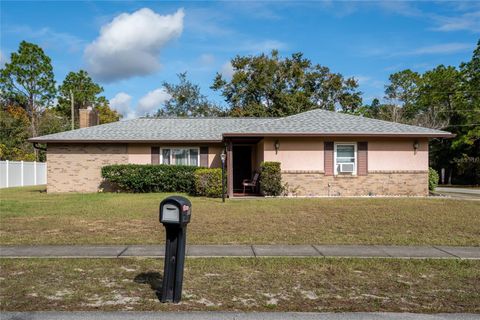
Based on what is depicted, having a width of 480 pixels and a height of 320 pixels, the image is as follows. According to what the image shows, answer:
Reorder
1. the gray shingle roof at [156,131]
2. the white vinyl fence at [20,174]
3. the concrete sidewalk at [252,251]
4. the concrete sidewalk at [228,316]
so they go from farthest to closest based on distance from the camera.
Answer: the white vinyl fence at [20,174]
the gray shingle roof at [156,131]
the concrete sidewalk at [252,251]
the concrete sidewalk at [228,316]

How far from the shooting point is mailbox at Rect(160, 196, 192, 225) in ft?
17.1

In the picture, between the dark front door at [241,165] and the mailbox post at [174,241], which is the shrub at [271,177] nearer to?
the dark front door at [241,165]

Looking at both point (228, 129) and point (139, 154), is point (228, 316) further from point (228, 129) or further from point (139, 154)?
point (228, 129)

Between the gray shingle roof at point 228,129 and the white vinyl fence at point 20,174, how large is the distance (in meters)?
6.52

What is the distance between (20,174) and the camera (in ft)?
97.8

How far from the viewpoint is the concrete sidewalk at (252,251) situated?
7703mm

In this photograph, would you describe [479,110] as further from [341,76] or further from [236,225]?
[236,225]

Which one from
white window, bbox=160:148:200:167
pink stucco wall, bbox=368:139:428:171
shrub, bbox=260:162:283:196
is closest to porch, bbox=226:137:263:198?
white window, bbox=160:148:200:167

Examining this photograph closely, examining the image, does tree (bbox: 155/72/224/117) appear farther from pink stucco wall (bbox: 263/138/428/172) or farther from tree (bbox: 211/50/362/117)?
pink stucco wall (bbox: 263/138/428/172)

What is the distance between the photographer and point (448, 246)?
8.66m

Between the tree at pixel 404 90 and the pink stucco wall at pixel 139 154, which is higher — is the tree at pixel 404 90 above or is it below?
above

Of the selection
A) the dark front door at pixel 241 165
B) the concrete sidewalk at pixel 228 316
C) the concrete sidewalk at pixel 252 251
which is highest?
the dark front door at pixel 241 165

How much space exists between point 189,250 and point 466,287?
4464 mm

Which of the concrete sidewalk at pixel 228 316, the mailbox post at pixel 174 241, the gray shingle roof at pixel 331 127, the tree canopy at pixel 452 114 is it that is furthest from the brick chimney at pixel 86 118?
the tree canopy at pixel 452 114
